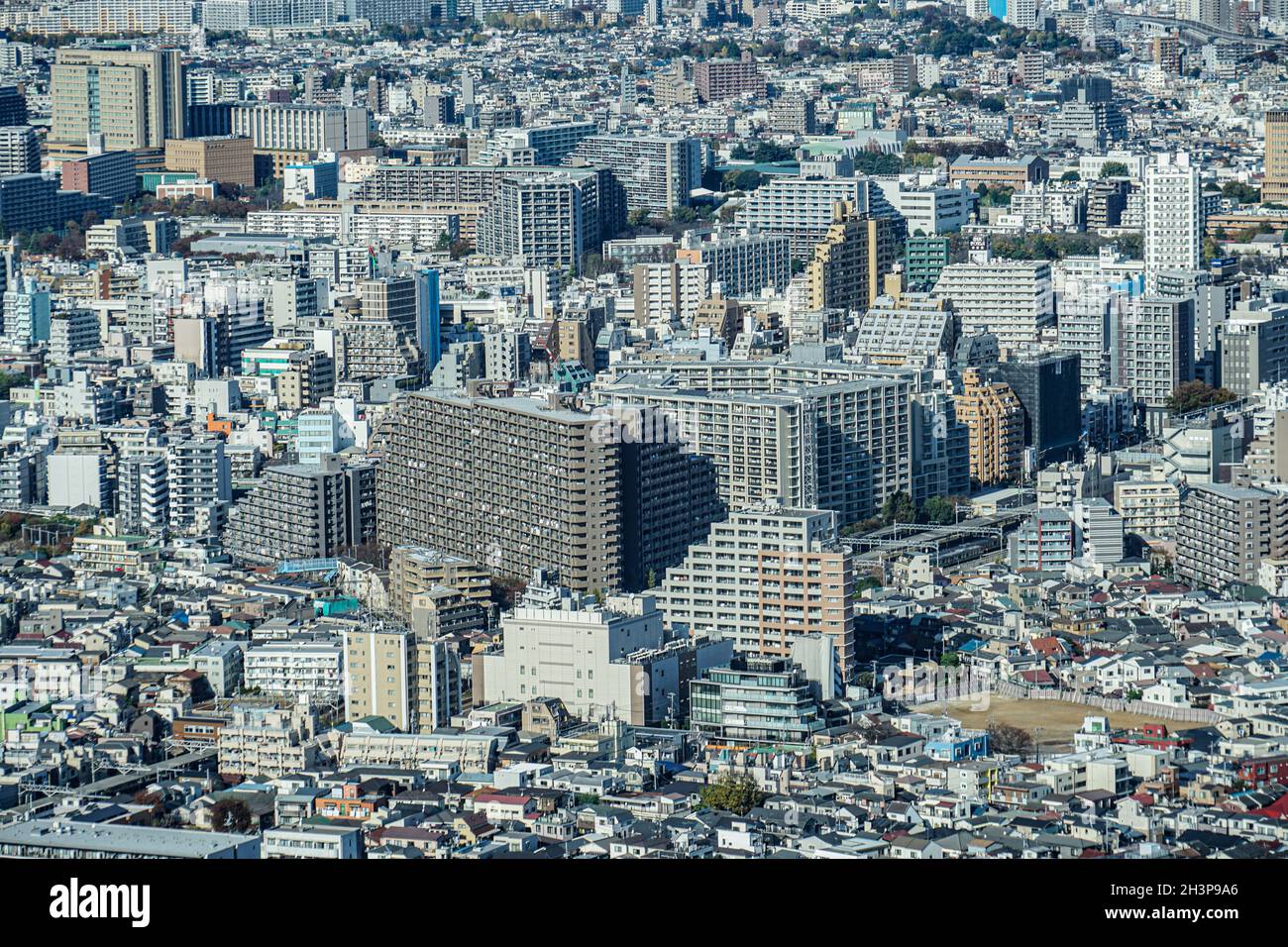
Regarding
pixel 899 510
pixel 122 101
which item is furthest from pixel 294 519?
pixel 122 101

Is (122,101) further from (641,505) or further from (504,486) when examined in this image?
(641,505)

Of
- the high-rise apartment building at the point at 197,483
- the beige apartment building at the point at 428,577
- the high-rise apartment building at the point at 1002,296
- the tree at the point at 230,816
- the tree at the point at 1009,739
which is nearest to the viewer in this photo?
the tree at the point at 230,816

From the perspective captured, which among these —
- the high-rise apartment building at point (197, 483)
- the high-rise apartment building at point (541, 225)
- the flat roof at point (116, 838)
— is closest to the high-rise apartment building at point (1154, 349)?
the high-rise apartment building at point (197, 483)

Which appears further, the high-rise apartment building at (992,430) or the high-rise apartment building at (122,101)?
the high-rise apartment building at (122,101)

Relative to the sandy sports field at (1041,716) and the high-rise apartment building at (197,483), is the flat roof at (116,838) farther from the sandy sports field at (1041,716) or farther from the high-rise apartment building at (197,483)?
the high-rise apartment building at (197,483)

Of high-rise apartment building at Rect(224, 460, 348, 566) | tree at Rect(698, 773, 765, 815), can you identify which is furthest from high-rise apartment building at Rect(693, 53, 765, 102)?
tree at Rect(698, 773, 765, 815)

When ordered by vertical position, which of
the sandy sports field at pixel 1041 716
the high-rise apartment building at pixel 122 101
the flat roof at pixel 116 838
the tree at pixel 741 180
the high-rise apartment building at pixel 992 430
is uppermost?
the high-rise apartment building at pixel 122 101
